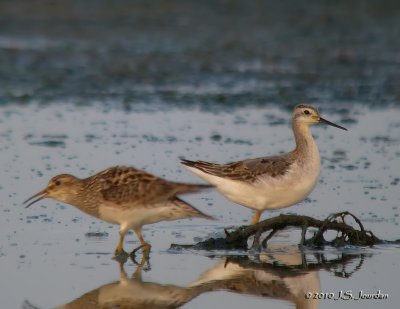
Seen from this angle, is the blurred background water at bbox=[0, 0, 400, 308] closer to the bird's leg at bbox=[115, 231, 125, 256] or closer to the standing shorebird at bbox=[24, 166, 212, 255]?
the bird's leg at bbox=[115, 231, 125, 256]

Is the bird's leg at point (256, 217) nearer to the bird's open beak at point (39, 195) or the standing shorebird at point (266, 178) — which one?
the standing shorebird at point (266, 178)

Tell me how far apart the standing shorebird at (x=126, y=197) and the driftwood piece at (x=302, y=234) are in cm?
36

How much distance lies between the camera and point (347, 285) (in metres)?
8.97

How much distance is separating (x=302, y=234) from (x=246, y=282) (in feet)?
3.93

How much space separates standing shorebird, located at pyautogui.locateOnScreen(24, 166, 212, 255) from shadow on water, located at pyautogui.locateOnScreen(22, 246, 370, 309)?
48cm

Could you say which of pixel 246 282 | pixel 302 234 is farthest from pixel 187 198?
pixel 246 282

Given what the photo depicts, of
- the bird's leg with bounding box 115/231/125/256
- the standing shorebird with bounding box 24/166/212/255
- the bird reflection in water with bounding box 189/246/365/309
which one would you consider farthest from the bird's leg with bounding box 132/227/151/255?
the bird reflection in water with bounding box 189/246/365/309

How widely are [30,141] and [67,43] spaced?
781cm

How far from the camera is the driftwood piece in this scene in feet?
33.3

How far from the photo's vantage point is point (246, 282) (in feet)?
29.8

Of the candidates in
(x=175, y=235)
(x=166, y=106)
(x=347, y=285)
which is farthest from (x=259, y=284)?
(x=166, y=106)

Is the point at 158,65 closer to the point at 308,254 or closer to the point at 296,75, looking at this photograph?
the point at 296,75

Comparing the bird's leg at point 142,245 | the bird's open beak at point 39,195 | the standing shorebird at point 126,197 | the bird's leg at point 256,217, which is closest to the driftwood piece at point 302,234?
the bird's leg at point 142,245

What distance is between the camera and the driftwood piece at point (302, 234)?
1014 cm
